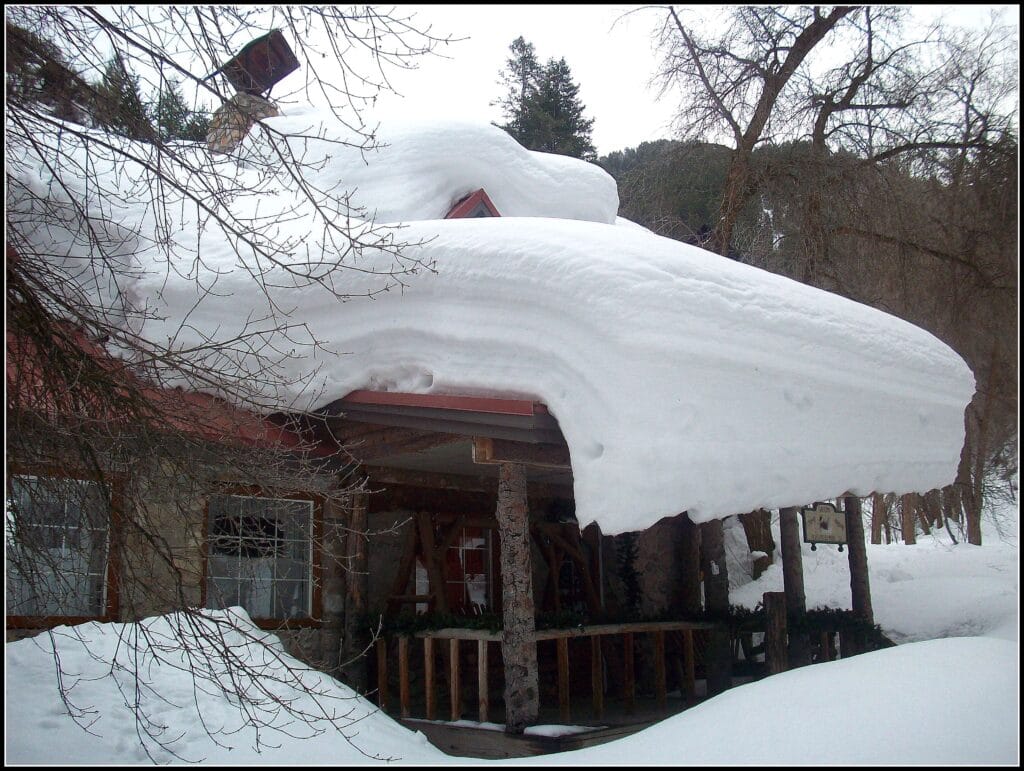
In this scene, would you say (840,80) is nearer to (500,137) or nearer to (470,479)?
(500,137)

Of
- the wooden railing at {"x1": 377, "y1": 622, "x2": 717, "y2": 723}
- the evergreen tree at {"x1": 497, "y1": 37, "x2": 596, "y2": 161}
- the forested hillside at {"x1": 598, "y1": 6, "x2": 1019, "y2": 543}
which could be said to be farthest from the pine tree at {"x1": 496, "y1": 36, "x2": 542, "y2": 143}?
the wooden railing at {"x1": 377, "y1": 622, "x2": 717, "y2": 723}

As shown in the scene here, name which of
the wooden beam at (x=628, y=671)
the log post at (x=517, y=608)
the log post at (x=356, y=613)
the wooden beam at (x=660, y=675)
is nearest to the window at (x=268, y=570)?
the log post at (x=356, y=613)

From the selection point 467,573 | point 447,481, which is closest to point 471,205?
point 447,481

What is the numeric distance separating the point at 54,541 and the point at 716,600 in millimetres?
7077

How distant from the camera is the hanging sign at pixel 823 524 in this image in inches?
367

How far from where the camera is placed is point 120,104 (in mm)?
4504

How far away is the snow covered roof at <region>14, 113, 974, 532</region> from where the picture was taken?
5.11 metres

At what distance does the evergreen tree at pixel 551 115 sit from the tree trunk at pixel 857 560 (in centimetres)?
1546

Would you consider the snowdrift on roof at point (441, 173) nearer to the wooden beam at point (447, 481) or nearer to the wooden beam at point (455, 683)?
the wooden beam at point (447, 481)

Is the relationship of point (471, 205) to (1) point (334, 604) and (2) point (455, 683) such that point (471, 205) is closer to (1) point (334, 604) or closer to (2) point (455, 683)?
(1) point (334, 604)

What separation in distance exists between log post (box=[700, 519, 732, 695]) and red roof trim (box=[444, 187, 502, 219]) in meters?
4.65

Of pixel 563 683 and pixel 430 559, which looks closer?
pixel 563 683

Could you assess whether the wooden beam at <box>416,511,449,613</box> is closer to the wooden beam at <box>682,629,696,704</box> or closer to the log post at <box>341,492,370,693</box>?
the log post at <box>341,492,370,693</box>

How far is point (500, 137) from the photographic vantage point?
36.3ft
